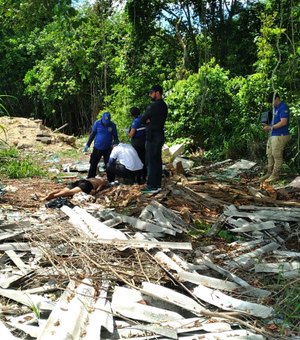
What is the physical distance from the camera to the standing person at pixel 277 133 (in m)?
8.47

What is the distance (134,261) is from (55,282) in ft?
2.68

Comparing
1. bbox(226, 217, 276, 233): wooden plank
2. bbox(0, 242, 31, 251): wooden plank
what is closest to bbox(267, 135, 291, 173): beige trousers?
bbox(226, 217, 276, 233): wooden plank

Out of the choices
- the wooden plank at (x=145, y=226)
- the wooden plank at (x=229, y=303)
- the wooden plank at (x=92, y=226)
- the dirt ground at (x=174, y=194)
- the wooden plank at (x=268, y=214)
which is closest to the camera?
the wooden plank at (x=229, y=303)

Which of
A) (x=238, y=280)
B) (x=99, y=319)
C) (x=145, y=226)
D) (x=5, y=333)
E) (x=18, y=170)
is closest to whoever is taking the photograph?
(x=5, y=333)

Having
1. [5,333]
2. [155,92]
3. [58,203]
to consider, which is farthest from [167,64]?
[5,333]

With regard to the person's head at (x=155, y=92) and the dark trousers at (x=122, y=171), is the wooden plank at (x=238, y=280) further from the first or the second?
the dark trousers at (x=122, y=171)

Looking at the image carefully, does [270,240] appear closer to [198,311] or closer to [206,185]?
[198,311]

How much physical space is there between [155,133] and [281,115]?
257cm

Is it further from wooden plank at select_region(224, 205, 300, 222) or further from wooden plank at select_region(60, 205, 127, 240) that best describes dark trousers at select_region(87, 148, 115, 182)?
wooden plank at select_region(224, 205, 300, 222)

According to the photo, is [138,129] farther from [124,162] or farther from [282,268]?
[282,268]

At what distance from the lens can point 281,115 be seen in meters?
8.48

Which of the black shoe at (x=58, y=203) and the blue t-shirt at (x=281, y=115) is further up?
the blue t-shirt at (x=281, y=115)

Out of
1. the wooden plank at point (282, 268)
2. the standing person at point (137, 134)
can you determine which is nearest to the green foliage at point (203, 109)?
the standing person at point (137, 134)

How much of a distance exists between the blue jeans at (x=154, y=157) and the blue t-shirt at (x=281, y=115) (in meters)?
2.41
